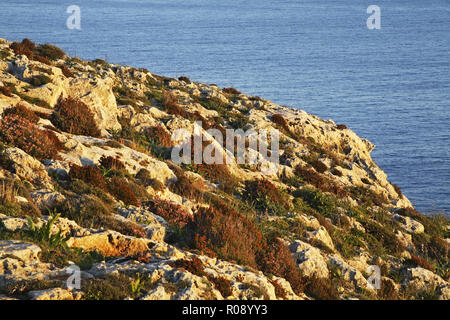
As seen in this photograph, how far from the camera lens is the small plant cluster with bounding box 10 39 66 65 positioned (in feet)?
85.8

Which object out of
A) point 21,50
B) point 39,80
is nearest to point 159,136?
point 39,80

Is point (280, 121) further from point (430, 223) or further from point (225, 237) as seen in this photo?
point (225, 237)

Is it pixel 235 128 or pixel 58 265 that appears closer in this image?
pixel 58 265

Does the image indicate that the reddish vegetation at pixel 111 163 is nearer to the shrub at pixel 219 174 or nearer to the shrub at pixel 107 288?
the shrub at pixel 219 174

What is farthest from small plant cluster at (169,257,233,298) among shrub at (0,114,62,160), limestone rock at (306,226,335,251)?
shrub at (0,114,62,160)

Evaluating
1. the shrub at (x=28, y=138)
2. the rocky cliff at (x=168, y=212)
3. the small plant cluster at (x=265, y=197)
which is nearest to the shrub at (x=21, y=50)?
the rocky cliff at (x=168, y=212)

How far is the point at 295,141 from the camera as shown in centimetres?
2902

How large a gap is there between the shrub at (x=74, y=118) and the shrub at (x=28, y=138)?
313 centimetres

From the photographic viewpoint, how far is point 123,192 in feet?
48.4

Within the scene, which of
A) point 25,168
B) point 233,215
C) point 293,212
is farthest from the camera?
point 293,212

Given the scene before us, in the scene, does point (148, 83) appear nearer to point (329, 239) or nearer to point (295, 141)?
point (295, 141)
